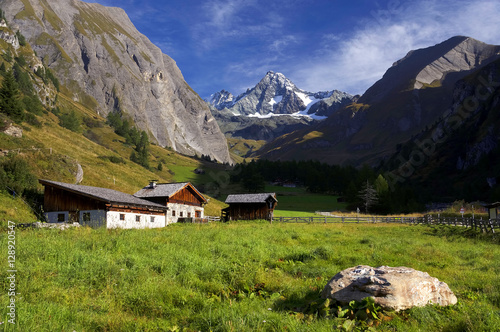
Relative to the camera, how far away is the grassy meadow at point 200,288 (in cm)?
738

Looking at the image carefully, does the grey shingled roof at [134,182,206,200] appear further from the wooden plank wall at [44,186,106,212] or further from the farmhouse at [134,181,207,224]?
the wooden plank wall at [44,186,106,212]

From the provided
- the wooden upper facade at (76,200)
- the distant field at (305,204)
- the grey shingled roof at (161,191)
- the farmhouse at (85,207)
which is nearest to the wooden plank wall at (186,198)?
the grey shingled roof at (161,191)

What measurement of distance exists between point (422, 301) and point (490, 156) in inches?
6176

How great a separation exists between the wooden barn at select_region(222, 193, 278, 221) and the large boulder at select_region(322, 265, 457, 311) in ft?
151

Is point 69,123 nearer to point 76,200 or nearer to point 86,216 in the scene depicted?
point 76,200

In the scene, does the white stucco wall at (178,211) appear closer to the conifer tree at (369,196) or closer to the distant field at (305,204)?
the distant field at (305,204)

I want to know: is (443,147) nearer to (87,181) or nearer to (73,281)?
(87,181)

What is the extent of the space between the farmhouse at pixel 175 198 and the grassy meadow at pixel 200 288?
98.1 ft

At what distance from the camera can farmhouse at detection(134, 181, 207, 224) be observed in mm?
46406

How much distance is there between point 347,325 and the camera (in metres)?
7.04

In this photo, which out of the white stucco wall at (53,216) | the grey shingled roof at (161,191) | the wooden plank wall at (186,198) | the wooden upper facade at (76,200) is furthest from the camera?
the wooden plank wall at (186,198)

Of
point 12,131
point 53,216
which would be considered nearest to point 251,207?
point 53,216

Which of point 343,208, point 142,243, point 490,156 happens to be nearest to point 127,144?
point 343,208

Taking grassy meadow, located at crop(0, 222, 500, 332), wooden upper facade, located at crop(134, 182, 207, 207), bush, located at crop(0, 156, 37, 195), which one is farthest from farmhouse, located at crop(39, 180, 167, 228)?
grassy meadow, located at crop(0, 222, 500, 332)
